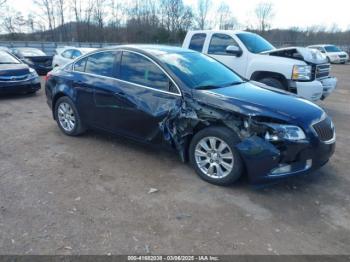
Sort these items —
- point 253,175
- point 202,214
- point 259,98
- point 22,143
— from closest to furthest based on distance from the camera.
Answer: point 202,214, point 253,175, point 259,98, point 22,143

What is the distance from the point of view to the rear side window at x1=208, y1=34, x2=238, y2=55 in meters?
8.25

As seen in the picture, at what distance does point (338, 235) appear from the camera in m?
3.05

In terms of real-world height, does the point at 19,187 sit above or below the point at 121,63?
below

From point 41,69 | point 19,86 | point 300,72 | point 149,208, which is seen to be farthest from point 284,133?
point 41,69

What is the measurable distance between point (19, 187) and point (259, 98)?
312cm

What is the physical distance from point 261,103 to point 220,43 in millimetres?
5054

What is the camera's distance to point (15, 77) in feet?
29.9

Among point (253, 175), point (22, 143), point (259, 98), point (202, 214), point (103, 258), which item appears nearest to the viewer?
point (103, 258)

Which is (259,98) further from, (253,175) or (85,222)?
(85,222)

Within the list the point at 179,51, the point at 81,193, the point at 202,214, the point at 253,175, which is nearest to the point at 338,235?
the point at 253,175

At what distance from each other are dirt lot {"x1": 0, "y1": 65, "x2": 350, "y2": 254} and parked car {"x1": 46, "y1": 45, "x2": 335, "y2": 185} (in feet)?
1.14

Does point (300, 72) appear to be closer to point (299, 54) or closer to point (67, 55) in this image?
point (299, 54)

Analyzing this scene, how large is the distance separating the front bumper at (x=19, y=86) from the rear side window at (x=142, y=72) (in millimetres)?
5649

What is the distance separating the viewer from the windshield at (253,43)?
8.04 m
